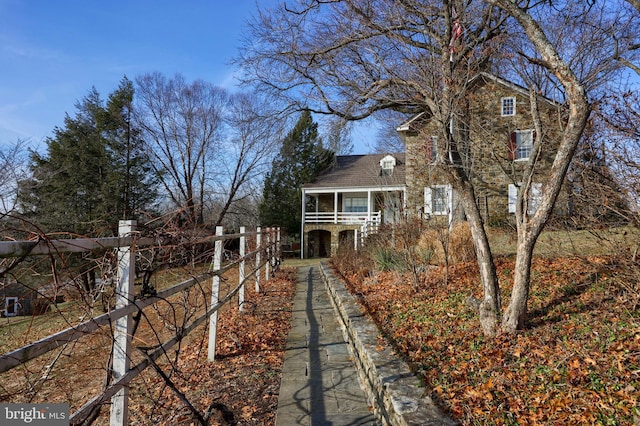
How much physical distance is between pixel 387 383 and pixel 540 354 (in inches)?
54.6

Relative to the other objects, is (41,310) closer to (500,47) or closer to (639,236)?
(639,236)

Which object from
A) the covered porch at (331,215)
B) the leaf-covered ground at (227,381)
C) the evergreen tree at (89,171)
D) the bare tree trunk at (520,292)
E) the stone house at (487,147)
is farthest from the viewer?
the covered porch at (331,215)

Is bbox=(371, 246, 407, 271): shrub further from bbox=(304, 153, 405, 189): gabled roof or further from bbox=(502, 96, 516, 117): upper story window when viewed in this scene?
bbox=(304, 153, 405, 189): gabled roof

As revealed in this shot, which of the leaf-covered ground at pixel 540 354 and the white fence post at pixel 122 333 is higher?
the white fence post at pixel 122 333

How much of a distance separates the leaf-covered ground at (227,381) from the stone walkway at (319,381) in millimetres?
117

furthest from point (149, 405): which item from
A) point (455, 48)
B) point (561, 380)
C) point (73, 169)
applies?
point (73, 169)

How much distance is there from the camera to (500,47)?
6383 millimetres

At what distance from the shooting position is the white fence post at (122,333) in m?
2.29

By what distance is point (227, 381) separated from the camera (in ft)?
12.2

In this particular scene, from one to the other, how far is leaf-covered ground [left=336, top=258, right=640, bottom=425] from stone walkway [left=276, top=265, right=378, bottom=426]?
1.92 feet

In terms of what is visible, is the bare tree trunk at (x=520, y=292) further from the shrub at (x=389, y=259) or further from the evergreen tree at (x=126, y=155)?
the evergreen tree at (x=126, y=155)

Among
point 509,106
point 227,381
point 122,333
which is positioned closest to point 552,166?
point 227,381

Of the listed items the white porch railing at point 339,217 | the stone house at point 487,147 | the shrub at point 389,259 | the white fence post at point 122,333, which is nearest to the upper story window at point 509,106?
the stone house at point 487,147

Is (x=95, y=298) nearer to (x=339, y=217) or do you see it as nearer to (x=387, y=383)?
(x=387, y=383)
